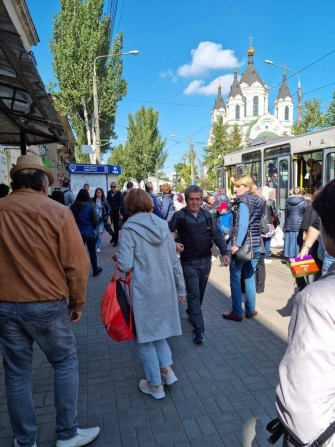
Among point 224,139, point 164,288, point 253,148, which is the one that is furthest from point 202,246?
point 224,139

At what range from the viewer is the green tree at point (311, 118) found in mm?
19172

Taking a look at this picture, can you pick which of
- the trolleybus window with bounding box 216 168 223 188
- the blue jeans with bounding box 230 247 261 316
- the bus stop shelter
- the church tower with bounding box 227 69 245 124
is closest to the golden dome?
the church tower with bounding box 227 69 245 124

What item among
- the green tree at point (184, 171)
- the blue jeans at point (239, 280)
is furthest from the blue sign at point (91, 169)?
the green tree at point (184, 171)

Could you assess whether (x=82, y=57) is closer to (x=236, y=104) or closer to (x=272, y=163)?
(x=272, y=163)

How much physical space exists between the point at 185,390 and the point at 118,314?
37.5 inches

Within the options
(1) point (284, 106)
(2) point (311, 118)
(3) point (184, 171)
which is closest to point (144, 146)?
(3) point (184, 171)

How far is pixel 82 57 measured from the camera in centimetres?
2695

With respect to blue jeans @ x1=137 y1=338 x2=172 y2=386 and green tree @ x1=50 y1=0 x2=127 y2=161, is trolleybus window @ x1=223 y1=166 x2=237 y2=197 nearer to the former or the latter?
blue jeans @ x1=137 y1=338 x2=172 y2=386

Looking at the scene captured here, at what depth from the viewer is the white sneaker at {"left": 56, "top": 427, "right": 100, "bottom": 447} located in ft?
8.00

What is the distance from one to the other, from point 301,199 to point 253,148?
528 centimetres

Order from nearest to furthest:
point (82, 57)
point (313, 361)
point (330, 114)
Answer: point (313, 361), point (330, 114), point (82, 57)

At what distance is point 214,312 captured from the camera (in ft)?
17.3

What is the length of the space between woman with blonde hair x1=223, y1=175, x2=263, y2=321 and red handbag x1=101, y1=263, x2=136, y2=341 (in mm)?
1886

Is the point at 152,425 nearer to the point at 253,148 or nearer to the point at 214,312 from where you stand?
the point at 214,312
